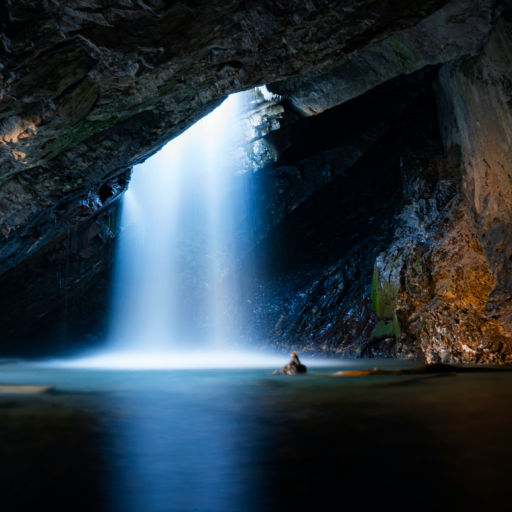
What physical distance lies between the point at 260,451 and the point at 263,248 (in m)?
13.0

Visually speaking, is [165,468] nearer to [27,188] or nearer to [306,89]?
[27,188]

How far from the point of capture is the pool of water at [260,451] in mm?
1748

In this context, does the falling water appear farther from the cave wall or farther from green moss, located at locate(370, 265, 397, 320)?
green moss, located at locate(370, 265, 397, 320)

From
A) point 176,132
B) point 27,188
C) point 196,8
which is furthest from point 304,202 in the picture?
point 196,8

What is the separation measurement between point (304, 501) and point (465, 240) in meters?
9.49

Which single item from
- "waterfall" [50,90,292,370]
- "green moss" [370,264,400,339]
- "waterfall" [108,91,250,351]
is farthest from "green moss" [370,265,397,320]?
"waterfall" [108,91,250,351]

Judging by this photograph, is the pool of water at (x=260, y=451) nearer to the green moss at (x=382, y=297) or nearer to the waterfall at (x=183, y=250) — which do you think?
the green moss at (x=382, y=297)

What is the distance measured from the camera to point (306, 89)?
9.80 meters

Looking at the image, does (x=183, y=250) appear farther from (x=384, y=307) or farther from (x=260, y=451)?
(x=260, y=451)

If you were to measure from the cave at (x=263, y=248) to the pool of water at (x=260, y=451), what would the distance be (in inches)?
0.7

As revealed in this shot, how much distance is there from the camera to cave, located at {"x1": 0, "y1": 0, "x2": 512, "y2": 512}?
7.48 feet

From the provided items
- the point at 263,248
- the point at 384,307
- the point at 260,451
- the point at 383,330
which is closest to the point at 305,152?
the point at 263,248

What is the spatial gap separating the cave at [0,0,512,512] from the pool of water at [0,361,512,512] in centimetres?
2

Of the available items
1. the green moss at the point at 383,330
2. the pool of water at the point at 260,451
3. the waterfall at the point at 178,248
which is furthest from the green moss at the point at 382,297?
the pool of water at the point at 260,451
